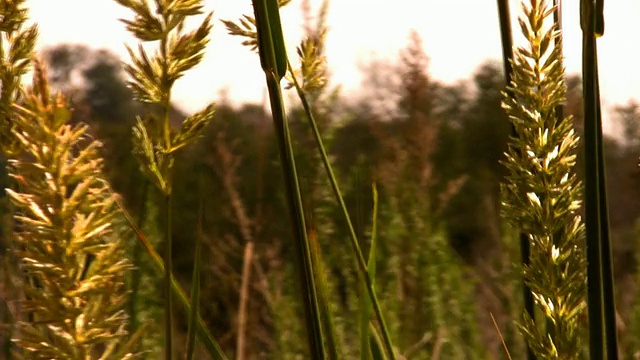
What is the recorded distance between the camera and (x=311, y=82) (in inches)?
16.3

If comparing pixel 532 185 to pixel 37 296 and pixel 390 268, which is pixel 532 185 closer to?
pixel 37 296

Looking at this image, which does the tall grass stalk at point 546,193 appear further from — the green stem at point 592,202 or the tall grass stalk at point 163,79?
the tall grass stalk at point 163,79

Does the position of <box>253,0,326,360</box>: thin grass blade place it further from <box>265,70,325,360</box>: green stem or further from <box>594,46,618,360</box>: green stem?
<box>594,46,618,360</box>: green stem

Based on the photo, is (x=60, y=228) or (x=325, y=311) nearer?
(x=60, y=228)

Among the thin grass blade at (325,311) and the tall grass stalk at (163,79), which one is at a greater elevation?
the tall grass stalk at (163,79)

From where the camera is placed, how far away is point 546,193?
318mm

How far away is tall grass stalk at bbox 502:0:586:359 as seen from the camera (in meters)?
0.31

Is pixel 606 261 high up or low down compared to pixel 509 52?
down

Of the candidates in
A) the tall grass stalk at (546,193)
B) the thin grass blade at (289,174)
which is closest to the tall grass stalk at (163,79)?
the thin grass blade at (289,174)

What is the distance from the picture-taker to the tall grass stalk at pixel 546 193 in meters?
0.31

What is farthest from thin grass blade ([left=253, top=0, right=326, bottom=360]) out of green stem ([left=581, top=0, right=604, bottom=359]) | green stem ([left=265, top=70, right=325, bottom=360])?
green stem ([left=581, top=0, right=604, bottom=359])

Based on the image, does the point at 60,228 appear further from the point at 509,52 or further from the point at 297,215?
the point at 509,52

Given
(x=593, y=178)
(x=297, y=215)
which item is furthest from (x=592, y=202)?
(x=297, y=215)

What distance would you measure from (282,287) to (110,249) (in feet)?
4.30
